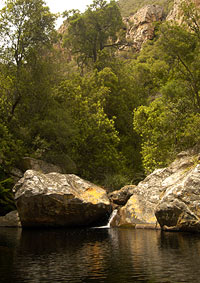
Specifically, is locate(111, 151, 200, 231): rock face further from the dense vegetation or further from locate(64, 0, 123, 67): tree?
locate(64, 0, 123, 67): tree

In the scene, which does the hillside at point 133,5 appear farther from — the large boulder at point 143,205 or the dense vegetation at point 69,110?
the large boulder at point 143,205

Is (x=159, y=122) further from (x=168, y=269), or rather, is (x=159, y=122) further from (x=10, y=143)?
(x=168, y=269)

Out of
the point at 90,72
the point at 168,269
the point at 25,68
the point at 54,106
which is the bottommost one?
the point at 168,269

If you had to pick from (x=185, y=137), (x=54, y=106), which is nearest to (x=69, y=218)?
(x=185, y=137)

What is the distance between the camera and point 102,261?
10516 mm

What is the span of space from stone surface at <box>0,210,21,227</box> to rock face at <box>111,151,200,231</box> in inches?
254

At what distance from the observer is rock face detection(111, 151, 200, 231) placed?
Result: 57.9ft

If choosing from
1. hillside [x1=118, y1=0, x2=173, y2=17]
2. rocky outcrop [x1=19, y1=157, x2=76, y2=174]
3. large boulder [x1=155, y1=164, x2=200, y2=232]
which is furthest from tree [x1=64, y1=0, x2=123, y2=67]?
hillside [x1=118, y1=0, x2=173, y2=17]

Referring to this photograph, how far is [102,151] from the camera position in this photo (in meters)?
38.2

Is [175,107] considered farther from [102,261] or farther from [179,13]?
[102,261]

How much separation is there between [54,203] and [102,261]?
1179 centimetres

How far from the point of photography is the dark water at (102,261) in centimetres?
835

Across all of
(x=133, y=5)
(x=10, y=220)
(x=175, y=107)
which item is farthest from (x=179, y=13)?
(x=133, y=5)

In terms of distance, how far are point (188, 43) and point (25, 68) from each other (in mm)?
15482
